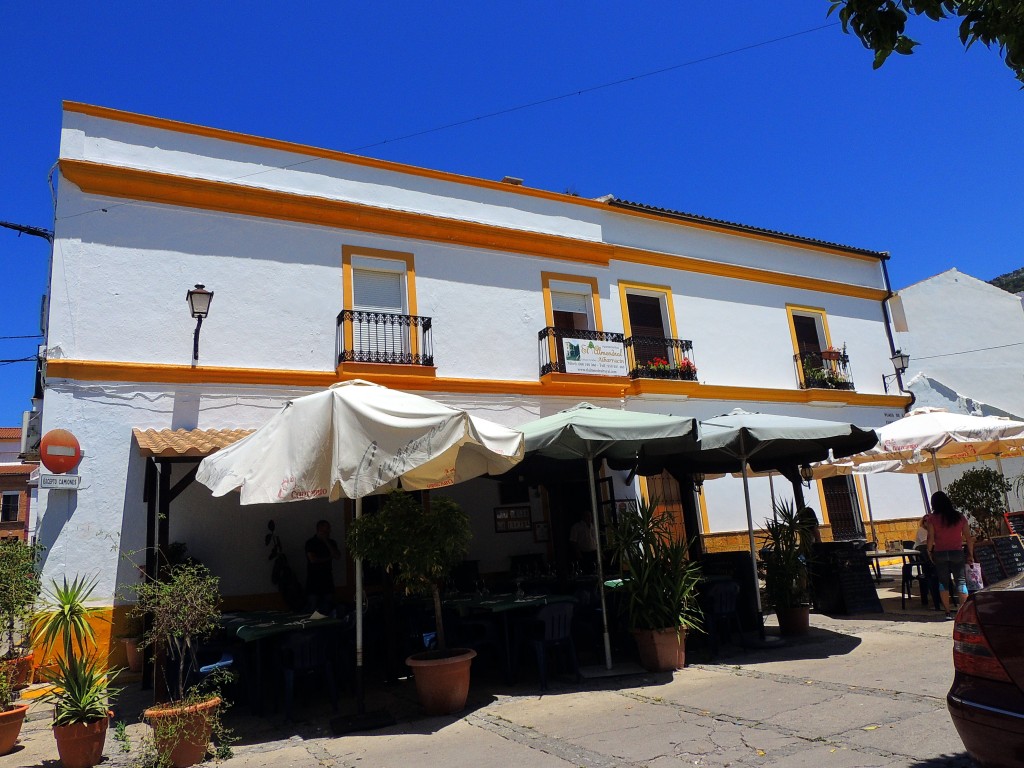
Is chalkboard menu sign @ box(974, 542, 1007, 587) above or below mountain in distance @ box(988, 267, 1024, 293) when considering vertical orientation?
below

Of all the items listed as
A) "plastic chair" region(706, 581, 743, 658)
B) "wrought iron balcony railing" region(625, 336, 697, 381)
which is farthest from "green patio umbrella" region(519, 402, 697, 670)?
"wrought iron balcony railing" region(625, 336, 697, 381)

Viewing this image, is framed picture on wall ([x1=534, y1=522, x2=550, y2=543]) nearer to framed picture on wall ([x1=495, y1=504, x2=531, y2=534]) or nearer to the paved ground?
framed picture on wall ([x1=495, y1=504, x2=531, y2=534])

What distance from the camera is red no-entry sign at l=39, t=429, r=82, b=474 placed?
8.59 m

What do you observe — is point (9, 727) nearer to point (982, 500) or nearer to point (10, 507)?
point (982, 500)

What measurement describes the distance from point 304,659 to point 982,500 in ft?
30.6

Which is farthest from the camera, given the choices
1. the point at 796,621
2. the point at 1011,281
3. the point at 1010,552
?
the point at 1011,281

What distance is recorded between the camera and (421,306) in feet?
39.1

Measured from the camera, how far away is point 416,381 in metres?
11.3

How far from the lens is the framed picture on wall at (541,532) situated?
1241 centimetres

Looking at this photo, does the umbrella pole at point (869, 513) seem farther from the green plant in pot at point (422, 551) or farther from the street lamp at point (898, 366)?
the green plant in pot at point (422, 551)

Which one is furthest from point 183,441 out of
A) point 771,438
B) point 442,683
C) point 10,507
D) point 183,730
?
point 10,507

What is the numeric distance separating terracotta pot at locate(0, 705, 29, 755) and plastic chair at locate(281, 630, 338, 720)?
1991mm

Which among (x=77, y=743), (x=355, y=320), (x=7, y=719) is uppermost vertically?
(x=355, y=320)

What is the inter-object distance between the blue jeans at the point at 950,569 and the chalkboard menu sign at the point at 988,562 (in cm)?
53
